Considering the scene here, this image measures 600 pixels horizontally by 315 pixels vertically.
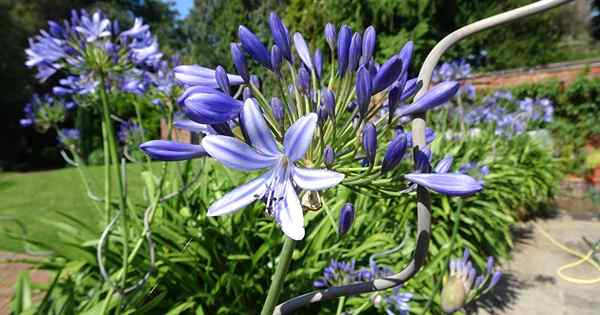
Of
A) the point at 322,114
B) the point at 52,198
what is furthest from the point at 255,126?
the point at 52,198

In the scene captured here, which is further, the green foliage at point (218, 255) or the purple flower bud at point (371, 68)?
the green foliage at point (218, 255)

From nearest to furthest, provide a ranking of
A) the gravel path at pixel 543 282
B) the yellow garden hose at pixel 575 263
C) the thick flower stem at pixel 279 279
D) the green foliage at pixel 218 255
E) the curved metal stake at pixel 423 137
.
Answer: the curved metal stake at pixel 423 137
the thick flower stem at pixel 279 279
the green foliage at pixel 218 255
the gravel path at pixel 543 282
the yellow garden hose at pixel 575 263

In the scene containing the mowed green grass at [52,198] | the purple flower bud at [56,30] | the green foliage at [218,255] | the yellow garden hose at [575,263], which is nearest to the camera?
the purple flower bud at [56,30]

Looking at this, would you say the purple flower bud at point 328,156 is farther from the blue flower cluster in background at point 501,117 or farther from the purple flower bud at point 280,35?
the blue flower cluster in background at point 501,117

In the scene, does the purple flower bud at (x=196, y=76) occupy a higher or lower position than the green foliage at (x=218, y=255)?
higher

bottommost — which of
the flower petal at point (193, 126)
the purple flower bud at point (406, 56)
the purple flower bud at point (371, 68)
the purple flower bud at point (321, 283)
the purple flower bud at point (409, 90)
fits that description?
the purple flower bud at point (321, 283)

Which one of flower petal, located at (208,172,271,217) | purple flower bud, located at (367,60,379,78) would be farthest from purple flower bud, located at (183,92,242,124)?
purple flower bud, located at (367,60,379,78)

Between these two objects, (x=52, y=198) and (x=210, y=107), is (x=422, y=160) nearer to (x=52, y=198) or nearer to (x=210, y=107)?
(x=210, y=107)

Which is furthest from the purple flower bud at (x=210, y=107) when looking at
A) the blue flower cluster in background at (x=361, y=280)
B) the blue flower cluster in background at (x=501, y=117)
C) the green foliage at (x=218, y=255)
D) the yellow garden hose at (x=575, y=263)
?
the blue flower cluster in background at (x=501, y=117)
